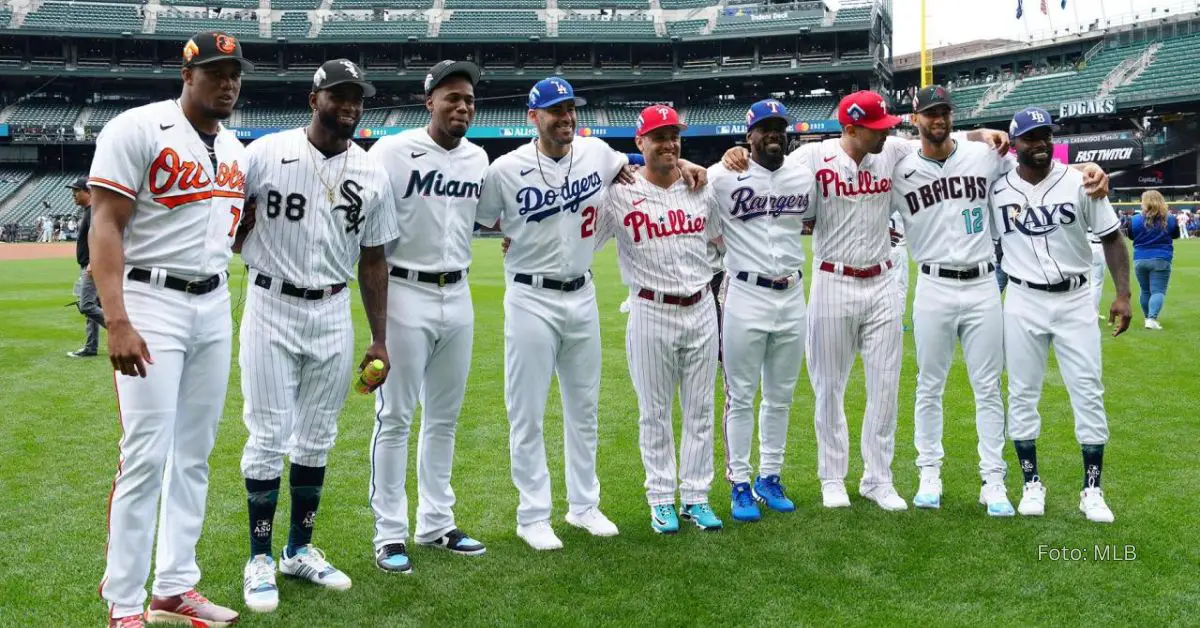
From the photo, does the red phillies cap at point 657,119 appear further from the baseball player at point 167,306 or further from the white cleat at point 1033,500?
the white cleat at point 1033,500

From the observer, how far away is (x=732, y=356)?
200 inches

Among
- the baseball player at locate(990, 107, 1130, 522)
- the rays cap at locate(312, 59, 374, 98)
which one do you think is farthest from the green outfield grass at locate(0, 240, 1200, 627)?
the rays cap at locate(312, 59, 374, 98)

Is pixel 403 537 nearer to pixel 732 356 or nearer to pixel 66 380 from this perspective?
pixel 732 356

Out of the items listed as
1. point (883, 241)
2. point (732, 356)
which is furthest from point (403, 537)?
point (883, 241)

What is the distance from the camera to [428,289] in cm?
434

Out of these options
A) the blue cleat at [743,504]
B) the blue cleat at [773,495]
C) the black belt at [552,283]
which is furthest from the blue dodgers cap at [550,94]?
the blue cleat at [773,495]

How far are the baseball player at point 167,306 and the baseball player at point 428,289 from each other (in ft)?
2.60

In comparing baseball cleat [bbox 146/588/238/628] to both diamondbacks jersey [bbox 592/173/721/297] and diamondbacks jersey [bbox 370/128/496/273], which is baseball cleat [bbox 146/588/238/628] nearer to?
diamondbacks jersey [bbox 370/128/496/273]

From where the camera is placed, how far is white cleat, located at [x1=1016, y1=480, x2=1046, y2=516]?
195 inches

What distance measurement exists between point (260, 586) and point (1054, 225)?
4213 mm

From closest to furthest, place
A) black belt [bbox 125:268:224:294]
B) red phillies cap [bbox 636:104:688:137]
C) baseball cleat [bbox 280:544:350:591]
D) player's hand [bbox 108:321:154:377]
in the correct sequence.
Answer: player's hand [bbox 108:321:154:377]
black belt [bbox 125:268:224:294]
baseball cleat [bbox 280:544:350:591]
red phillies cap [bbox 636:104:688:137]

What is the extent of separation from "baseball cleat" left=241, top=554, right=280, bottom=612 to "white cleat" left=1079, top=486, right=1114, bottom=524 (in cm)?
390

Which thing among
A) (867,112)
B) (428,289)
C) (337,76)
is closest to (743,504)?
(428,289)

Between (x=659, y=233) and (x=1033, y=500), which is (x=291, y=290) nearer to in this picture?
(x=659, y=233)
